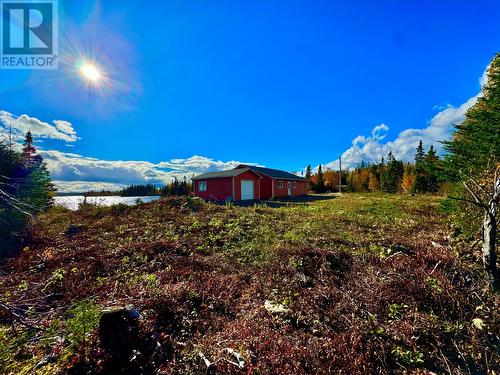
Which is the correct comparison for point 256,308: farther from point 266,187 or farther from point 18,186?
point 266,187

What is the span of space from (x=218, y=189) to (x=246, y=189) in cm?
293

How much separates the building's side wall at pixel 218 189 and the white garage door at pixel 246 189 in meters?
1.42

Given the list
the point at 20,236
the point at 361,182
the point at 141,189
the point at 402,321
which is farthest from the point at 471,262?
the point at 141,189

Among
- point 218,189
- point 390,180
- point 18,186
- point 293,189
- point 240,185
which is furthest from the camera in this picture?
point 390,180

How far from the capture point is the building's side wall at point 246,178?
2355 cm

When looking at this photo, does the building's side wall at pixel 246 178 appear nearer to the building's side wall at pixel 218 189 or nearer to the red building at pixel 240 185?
the red building at pixel 240 185

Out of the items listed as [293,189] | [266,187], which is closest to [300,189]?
[293,189]

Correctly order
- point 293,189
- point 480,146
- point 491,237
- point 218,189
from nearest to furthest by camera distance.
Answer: point 491,237
point 480,146
point 218,189
point 293,189

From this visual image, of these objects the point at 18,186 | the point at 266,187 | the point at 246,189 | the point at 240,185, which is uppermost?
the point at 240,185

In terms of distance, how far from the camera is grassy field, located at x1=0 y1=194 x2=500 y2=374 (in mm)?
2820

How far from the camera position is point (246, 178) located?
24.7 meters

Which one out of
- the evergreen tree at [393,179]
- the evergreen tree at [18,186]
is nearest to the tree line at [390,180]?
the evergreen tree at [393,179]

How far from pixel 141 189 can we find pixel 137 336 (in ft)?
176

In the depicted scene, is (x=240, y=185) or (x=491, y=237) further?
(x=240, y=185)
